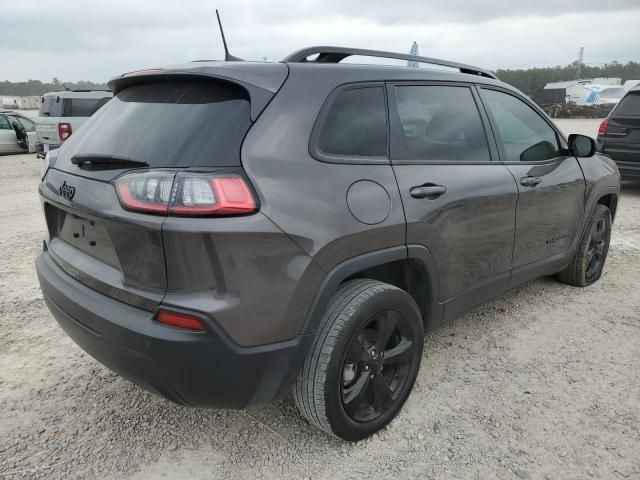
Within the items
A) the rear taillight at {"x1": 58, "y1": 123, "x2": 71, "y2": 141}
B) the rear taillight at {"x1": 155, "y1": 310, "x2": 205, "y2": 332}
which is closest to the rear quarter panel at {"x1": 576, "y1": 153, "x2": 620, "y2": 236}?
the rear taillight at {"x1": 155, "y1": 310, "x2": 205, "y2": 332}

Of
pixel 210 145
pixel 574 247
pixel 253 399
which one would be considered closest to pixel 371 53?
pixel 210 145

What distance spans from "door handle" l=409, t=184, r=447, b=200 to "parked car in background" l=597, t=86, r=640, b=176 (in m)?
6.95

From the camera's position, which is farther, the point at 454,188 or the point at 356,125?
the point at 454,188

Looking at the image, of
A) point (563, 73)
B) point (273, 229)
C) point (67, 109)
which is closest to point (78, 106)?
point (67, 109)

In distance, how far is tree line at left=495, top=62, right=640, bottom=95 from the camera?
225ft

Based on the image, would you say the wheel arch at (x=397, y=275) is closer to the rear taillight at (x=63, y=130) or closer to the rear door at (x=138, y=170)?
the rear door at (x=138, y=170)

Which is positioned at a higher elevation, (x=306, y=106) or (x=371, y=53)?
A: (x=371, y=53)

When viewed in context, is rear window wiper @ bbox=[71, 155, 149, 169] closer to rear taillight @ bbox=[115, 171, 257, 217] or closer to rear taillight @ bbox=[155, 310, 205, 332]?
rear taillight @ bbox=[115, 171, 257, 217]

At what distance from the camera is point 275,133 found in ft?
6.52

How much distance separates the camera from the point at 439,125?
276cm

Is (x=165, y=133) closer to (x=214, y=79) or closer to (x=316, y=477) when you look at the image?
(x=214, y=79)

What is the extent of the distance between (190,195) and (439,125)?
5.05 ft

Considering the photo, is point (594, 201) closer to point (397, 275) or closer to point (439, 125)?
point (439, 125)

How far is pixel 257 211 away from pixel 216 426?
49.4 inches
